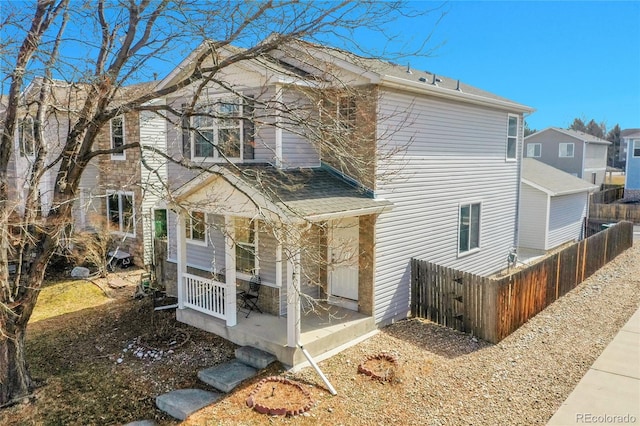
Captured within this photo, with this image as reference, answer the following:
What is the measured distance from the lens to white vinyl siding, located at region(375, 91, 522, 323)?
34.5 feet

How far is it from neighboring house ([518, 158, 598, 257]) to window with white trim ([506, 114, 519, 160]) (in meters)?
5.18

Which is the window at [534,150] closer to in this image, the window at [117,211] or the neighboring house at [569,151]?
the neighboring house at [569,151]

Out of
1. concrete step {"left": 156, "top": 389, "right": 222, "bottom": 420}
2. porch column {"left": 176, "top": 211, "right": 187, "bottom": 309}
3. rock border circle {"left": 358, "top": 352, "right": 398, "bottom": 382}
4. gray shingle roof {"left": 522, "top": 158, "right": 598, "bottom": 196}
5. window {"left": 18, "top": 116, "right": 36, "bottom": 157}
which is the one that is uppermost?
window {"left": 18, "top": 116, "right": 36, "bottom": 157}

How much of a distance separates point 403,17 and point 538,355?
695 cm

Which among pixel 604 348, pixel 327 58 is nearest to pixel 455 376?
pixel 604 348

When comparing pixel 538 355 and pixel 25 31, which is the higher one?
pixel 25 31

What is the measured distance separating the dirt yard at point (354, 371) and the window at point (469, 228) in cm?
280

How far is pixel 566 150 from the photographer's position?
128 ft

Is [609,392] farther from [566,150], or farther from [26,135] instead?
[566,150]

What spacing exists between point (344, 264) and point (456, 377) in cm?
352

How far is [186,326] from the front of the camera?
10781 mm

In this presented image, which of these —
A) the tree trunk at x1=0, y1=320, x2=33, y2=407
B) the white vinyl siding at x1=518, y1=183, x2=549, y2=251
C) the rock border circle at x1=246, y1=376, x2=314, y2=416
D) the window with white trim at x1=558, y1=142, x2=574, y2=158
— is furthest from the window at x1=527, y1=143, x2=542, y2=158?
the tree trunk at x1=0, y1=320, x2=33, y2=407

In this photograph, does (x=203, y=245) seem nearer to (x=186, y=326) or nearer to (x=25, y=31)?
(x=186, y=326)

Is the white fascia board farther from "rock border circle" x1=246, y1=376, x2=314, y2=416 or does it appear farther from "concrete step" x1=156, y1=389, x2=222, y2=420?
"concrete step" x1=156, y1=389, x2=222, y2=420
